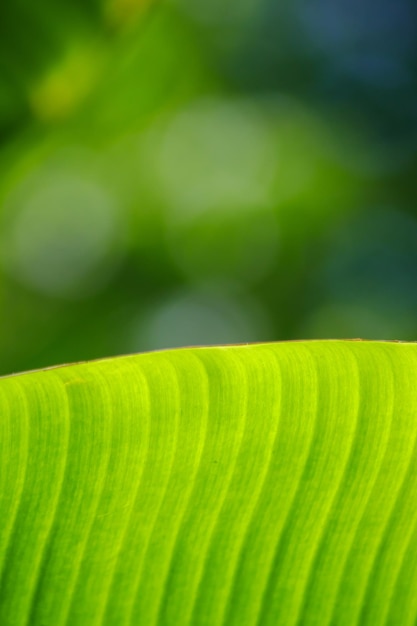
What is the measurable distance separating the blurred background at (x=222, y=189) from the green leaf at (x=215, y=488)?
192cm

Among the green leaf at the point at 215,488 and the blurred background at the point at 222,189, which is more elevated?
the blurred background at the point at 222,189

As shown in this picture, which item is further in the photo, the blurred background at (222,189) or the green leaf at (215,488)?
the blurred background at (222,189)

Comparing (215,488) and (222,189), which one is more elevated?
(222,189)

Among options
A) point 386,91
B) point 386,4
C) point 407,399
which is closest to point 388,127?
point 386,91

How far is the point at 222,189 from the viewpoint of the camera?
267 cm

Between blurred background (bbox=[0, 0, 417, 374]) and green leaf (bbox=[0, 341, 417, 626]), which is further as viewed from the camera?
blurred background (bbox=[0, 0, 417, 374])

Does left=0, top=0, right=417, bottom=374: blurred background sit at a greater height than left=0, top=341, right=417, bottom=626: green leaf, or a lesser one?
greater

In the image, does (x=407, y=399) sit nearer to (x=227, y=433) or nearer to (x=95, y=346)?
(x=227, y=433)

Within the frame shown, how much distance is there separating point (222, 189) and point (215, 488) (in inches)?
90.2

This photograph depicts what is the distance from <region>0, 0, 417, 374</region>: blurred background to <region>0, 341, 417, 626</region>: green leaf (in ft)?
6.31

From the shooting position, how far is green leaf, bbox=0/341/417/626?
41cm

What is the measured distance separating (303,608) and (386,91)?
254cm

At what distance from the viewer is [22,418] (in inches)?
16.0

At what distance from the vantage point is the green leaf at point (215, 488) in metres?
0.41
